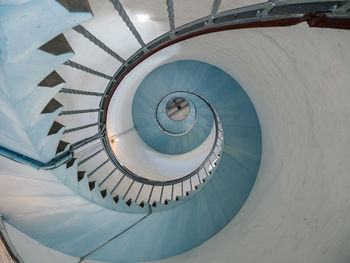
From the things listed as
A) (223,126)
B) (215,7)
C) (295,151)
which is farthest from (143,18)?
(223,126)

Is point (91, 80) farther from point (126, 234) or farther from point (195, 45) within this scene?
point (126, 234)

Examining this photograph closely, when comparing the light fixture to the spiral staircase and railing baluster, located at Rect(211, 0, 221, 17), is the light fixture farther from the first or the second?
railing baluster, located at Rect(211, 0, 221, 17)

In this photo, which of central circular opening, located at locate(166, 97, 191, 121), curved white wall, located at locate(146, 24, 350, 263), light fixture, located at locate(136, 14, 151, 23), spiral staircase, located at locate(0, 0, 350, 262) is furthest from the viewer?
central circular opening, located at locate(166, 97, 191, 121)

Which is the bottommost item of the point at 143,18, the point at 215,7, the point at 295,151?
the point at 295,151

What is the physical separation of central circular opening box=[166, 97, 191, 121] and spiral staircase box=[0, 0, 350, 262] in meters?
7.05

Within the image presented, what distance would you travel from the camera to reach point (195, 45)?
488cm

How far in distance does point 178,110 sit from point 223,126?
8.12 meters

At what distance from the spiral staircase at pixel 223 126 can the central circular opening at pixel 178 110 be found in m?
7.05

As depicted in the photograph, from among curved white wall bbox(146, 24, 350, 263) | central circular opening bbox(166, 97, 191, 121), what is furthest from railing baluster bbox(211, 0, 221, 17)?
central circular opening bbox(166, 97, 191, 121)

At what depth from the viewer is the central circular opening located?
13148 millimetres

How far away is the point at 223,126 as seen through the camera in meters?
5.57

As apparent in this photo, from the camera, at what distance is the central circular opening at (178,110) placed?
43.1ft

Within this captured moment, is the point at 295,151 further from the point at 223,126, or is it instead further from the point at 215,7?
the point at 223,126

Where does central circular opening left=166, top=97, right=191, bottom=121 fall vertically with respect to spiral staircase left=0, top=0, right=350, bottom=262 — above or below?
above
